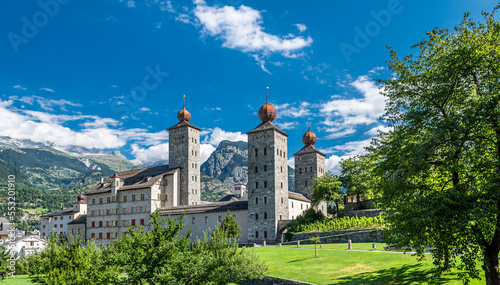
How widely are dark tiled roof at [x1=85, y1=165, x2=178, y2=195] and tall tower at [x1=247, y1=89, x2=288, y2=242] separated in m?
20.3

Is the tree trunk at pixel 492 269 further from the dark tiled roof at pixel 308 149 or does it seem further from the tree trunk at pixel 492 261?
the dark tiled roof at pixel 308 149

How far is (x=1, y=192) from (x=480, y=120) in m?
229

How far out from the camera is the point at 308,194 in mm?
79750

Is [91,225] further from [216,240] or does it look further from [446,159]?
[446,159]

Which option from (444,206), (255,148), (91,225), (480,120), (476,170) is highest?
(255,148)

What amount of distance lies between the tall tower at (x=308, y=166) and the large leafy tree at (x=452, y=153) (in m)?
58.4

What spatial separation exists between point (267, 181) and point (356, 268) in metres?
33.9

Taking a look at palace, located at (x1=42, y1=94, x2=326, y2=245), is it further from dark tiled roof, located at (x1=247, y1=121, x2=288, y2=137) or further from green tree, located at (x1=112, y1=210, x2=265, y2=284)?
→ green tree, located at (x1=112, y1=210, x2=265, y2=284)

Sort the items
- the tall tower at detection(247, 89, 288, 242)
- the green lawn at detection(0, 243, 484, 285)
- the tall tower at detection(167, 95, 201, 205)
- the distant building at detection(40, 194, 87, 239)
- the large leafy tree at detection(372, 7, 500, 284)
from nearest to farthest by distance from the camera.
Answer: the large leafy tree at detection(372, 7, 500, 284) < the green lawn at detection(0, 243, 484, 285) < the tall tower at detection(247, 89, 288, 242) < the tall tower at detection(167, 95, 201, 205) < the distant building at detection(40, 194, 87, 239)

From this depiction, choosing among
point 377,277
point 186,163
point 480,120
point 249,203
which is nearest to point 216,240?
point 377,277

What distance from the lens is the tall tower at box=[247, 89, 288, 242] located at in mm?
59625

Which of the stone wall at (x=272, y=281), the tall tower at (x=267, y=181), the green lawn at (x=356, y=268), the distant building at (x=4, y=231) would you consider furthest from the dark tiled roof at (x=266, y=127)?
the distant building at (x=4, y=231)

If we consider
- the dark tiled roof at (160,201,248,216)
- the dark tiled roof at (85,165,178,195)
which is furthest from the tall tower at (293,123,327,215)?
the dark tiled roof at (85,165,178,195)

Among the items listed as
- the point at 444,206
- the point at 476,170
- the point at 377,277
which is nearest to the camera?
the point at 444,206
